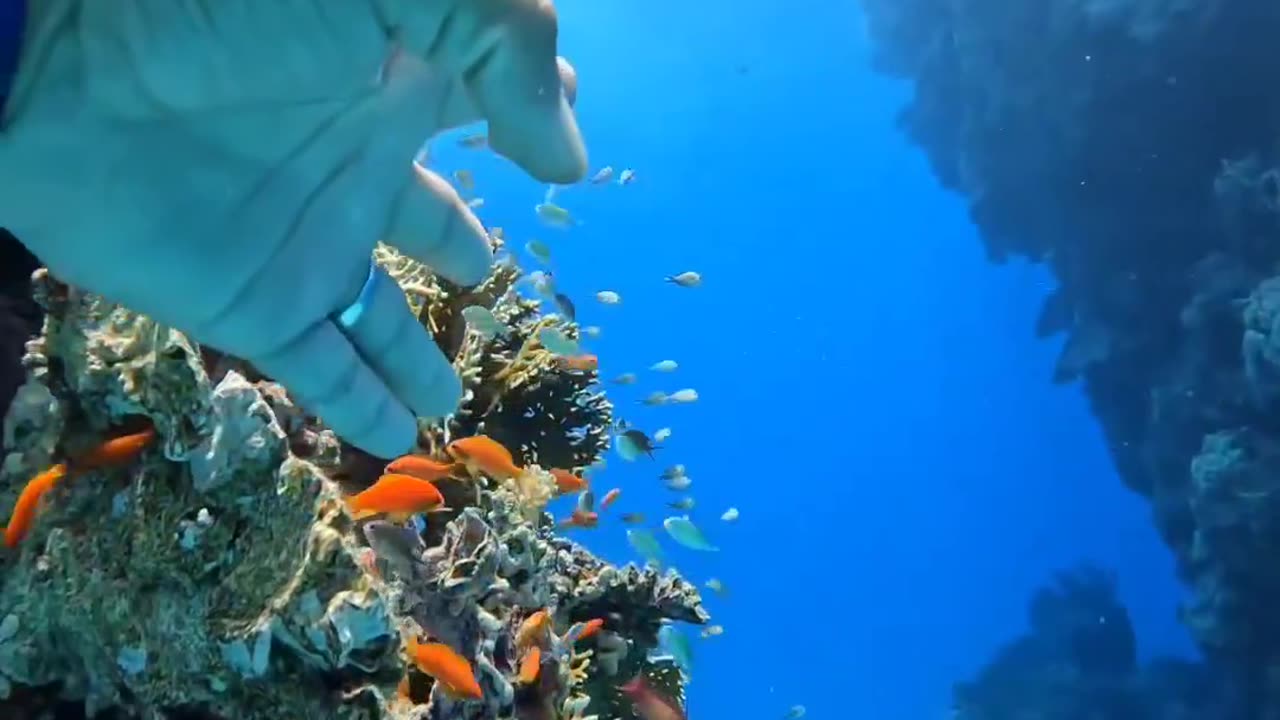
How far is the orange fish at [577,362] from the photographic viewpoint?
4828 mm

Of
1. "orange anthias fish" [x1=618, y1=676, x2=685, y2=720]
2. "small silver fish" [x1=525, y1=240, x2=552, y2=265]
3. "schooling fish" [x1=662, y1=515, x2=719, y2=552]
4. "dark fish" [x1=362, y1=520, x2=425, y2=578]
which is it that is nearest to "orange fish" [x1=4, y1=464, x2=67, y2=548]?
"dark fish" [x1=362, y1=520, x2=425, y2=578]

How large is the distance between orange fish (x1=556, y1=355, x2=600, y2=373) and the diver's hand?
3482mm

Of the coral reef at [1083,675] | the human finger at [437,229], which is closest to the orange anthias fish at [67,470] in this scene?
the human finger at [437,229]

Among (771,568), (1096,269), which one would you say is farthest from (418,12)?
(771,568)

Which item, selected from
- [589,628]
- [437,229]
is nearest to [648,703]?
[589,628]

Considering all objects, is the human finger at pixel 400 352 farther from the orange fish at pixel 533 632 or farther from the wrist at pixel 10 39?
the orange fish at pixel 533 632

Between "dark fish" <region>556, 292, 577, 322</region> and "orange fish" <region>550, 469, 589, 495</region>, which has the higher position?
"dark fish" <region>556, 292, 577, 322</region>

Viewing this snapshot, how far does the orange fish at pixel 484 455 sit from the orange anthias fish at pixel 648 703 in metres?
1.45

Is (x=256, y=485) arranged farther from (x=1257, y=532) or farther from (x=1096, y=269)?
(x=1096, y=269)

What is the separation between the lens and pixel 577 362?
4844mm

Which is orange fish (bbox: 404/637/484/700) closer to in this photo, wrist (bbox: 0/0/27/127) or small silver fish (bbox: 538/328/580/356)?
wrist (bbox: 0/0/27/127)

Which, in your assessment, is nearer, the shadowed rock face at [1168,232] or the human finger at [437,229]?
the human finger at [437,229]

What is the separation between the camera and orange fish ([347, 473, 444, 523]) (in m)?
2.89

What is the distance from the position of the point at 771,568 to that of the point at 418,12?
80.1m
